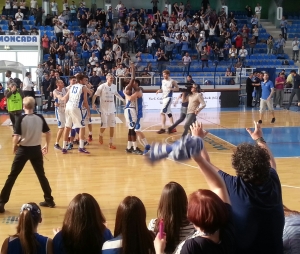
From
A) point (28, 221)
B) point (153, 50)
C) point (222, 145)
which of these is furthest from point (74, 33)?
point (28, 221)

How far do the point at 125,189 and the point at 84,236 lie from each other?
15.8 ft

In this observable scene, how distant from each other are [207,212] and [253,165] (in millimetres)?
513

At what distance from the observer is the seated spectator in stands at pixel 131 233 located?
11.3 ft

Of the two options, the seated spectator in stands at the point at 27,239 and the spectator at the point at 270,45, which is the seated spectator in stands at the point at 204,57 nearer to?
the spectator at the point at 270,45

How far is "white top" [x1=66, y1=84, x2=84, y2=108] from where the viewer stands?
37.6ft

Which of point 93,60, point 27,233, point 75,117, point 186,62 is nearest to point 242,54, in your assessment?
point 186,62

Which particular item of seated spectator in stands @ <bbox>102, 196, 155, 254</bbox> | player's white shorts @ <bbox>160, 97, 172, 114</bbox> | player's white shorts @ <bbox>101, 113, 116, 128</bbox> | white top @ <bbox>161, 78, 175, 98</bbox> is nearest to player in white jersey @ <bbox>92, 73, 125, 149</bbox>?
player's white shorts @ <bbox>101, 113, 116, 128</bbox>

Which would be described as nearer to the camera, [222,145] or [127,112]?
[127,112]

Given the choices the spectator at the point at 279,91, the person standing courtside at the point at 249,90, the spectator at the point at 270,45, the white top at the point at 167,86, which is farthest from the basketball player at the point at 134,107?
the spectator at the point at 270,45

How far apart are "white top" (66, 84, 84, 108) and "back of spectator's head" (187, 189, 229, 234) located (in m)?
8.75

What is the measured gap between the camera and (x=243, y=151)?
10.8ft

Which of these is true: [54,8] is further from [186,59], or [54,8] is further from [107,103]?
[107,103]

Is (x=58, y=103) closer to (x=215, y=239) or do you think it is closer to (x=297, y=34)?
(x=215, y=239)

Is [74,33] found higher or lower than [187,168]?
higher
